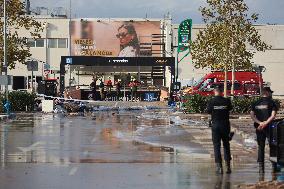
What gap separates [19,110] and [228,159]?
93.7 feet

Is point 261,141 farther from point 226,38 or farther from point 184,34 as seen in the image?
point 184,34

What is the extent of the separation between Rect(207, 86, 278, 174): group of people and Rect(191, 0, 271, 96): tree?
24.6m

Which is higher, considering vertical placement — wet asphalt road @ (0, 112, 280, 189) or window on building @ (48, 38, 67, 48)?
window on building @ (48, 38, 67, 48)

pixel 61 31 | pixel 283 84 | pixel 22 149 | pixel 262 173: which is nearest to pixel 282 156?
pixel 262 173

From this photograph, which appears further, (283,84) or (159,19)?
(159,19)

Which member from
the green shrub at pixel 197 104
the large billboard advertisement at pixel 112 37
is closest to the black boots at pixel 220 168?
the green shrub at pixel 197 104

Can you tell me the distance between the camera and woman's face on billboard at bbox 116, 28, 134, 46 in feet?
278

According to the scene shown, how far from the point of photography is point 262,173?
1479 centimetres

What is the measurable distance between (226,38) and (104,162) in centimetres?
2444

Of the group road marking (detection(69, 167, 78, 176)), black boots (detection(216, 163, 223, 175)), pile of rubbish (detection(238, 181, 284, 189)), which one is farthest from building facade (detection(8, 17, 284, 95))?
pile of rubbish (detection(238, 181, 284, 189))

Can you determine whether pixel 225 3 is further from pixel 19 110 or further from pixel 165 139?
pixel 165 139

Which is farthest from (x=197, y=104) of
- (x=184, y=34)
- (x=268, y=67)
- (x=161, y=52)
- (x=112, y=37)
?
(x=112, y=37)

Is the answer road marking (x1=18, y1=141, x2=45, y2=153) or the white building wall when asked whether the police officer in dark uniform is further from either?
the white building wall

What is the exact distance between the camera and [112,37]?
84.7 metres
